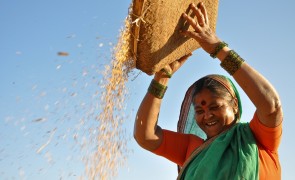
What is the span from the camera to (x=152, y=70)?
3.49 m

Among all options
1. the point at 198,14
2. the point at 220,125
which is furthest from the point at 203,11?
the point at 220,125

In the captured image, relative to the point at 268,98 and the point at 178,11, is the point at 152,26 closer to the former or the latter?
the point at 178,11

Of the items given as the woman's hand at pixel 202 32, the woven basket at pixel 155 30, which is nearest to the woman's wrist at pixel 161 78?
the woven basket at pixel 155 30

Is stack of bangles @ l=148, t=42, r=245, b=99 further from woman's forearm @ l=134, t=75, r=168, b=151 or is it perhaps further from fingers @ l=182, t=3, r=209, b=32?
woman's forearm @ l=134, t=75, r=168, b=151

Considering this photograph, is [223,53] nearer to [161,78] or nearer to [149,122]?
[161,78]

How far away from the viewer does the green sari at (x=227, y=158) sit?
3.15m

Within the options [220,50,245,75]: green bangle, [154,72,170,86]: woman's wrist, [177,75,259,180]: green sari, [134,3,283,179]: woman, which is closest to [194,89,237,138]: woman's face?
[134,3,283,179]: woman

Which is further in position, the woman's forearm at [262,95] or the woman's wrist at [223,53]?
the woman's wrist at [223,53]

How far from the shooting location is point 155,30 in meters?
3.32

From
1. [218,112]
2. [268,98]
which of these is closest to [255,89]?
[268,98]

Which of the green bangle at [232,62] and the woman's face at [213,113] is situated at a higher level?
the green bangle at [232,62]

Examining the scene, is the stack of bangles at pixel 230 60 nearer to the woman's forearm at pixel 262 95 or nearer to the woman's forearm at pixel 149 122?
the woman's forearm at pixel 262 95

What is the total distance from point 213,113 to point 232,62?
524 millimetres

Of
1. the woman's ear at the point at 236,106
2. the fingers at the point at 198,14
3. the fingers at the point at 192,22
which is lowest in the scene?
the woman's ear at the point at 236,106
